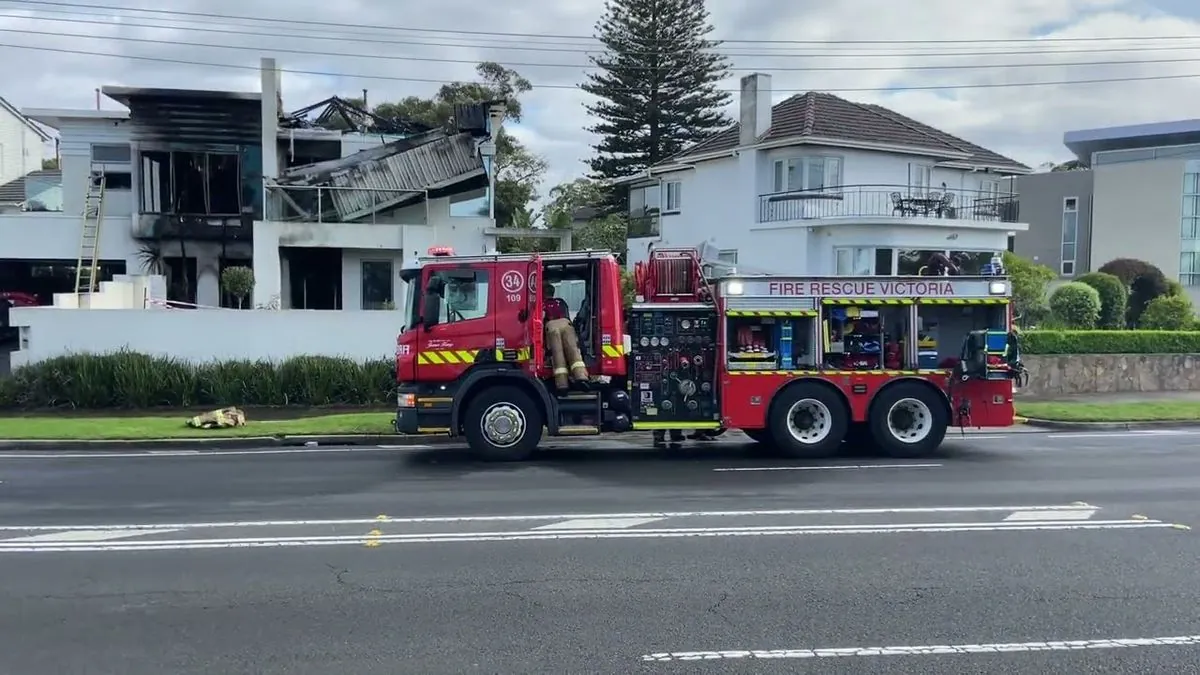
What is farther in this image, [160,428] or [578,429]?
[160,428]

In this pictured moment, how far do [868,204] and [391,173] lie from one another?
14.5 metres

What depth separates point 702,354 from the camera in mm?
13352

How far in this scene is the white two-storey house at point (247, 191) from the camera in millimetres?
26500

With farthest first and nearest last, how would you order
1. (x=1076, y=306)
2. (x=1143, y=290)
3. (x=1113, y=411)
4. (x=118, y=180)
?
1. (x=1143, y=290)
2. (x=118, y=180)
3. (x=1076, y=306)
4. (x=1113, y=411)

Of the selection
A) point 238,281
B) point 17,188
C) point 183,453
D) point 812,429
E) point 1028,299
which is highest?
point 17,188

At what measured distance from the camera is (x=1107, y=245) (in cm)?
4072

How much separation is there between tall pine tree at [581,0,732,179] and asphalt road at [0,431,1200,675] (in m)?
39.2

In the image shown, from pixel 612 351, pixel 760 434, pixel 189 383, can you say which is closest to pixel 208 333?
pixel 189 383

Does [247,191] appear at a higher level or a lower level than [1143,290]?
higher

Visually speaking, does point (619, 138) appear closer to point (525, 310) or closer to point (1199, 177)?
point (1199, 177)

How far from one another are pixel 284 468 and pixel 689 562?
23.4 feet

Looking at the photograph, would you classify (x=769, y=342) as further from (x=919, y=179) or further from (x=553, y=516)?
(x=919, y=179)

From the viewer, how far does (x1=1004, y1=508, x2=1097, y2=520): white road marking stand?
30.1 feet

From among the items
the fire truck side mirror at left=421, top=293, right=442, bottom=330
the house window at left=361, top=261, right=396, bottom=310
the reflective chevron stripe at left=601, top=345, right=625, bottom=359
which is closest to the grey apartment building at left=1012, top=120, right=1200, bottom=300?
the house window at left=361, top=261, right=396, bottom=310
